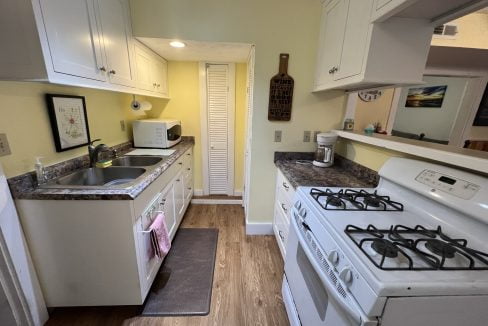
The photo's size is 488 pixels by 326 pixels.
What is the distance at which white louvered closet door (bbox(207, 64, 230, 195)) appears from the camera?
2.82 m

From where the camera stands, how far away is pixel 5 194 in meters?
1.07

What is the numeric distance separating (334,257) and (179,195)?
1922 mm

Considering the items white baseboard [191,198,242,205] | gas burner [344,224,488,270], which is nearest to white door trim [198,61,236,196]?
white baseboard [191,198,242,205]

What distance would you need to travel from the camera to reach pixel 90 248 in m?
1.29

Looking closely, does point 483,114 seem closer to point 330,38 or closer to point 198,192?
point 330,38

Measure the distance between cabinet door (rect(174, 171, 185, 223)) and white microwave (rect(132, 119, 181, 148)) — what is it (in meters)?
0.46

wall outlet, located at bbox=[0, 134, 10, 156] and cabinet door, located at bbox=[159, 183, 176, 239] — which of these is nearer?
wall outlet, located at bbox=[0, 134, 10, 156]

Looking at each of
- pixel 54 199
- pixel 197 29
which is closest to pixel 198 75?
pixel 197 29

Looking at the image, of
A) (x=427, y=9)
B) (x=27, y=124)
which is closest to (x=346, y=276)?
(x=427, y=9)

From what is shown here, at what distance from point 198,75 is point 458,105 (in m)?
3.38

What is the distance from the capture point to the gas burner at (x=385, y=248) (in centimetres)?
70

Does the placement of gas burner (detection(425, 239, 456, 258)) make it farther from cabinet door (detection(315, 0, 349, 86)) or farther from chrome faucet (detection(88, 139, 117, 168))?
chrome faucet (detection(88, 139, 117, 168))

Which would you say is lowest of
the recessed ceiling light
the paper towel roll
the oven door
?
the oven door

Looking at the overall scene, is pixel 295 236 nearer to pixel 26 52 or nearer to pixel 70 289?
pixel 70 289
